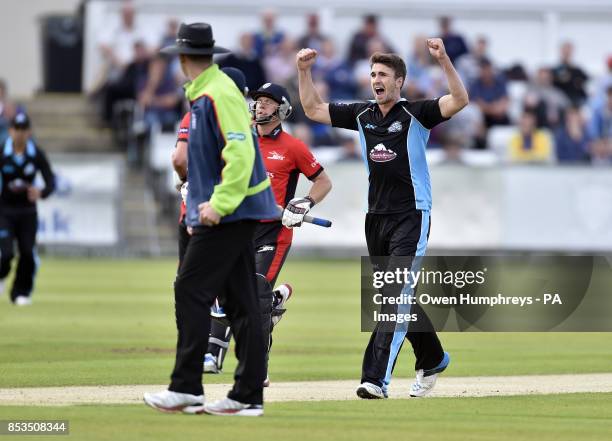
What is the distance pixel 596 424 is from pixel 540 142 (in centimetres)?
2144

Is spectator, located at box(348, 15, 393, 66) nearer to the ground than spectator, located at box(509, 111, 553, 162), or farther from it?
farther from it

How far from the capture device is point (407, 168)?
11.3m

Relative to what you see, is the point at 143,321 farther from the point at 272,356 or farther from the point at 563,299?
the point at 563,299

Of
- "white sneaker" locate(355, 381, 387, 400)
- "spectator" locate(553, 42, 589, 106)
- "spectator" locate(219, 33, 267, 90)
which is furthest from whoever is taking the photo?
"spectator" locate(553, 42, 589, 106)

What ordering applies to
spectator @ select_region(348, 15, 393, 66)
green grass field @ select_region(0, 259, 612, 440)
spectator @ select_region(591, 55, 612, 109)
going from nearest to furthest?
green grass field @ select_region(0, 259, 612, 440) < spectator @ select_region(591, 55, 612, 109) < spectator @ select_region(348, 15, 393, 66)

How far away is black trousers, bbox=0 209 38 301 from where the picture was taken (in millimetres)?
19891

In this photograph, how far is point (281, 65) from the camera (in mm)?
30828

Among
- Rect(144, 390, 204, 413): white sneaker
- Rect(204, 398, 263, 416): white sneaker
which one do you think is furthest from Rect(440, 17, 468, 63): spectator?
Rect(144, 390, 204, 413): white sneaker

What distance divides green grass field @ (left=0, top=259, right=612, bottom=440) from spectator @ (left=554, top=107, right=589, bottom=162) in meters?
7.45

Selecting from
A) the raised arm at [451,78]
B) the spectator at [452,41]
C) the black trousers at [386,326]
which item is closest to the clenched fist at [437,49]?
the raised arm at [451,78]

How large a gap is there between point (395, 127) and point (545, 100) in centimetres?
2135

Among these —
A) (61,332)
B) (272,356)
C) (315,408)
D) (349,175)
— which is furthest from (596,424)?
(349,175)

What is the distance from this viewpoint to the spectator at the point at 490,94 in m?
31.5

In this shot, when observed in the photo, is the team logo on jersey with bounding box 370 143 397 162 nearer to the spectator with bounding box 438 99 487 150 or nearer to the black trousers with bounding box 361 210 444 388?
the black trousers with bounding box 361 210 444 388
